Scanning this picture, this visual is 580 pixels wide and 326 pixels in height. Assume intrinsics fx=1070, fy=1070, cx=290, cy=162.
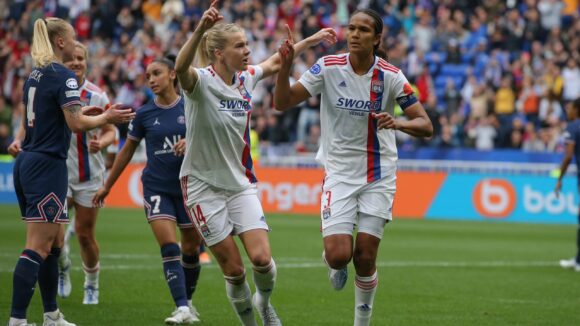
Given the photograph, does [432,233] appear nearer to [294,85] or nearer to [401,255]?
[401,255]

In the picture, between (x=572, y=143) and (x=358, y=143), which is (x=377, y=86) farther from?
(x=572, y=143)

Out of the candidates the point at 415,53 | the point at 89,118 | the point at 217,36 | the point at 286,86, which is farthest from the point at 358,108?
the point at 415,53

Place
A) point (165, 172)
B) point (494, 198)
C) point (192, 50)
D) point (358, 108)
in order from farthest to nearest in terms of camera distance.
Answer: point (494, 198) < point (165, 172) < point (358, 108) < point (192, 50)

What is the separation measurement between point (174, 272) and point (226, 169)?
64.9 inches

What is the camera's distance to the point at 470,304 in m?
11.3

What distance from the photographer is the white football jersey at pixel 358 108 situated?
873 cm

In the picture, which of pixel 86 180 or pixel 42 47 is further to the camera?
pixel 86 180

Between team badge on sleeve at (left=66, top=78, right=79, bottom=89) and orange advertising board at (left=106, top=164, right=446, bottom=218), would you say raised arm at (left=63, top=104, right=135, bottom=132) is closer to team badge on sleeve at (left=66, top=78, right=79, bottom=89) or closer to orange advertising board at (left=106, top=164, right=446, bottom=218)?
team badge on sleeve at (left=66, top=78, right=79, bottom=89)

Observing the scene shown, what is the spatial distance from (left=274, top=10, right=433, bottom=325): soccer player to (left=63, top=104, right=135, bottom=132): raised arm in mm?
1260

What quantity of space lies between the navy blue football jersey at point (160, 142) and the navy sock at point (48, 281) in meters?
1.27

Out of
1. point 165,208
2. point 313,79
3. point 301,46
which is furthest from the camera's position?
point 165,208

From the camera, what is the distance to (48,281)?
918 centimetres

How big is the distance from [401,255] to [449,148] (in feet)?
32.7

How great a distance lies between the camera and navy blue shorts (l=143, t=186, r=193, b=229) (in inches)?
389
